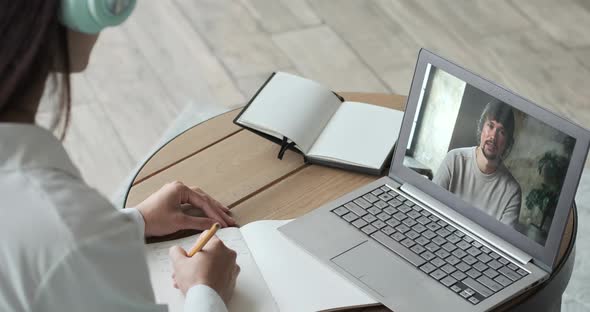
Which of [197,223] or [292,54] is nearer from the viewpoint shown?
[197,223]

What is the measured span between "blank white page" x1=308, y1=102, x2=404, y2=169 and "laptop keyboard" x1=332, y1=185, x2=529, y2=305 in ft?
0.31

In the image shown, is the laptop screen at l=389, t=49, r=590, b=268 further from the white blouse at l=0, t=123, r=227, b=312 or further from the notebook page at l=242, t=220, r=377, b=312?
the white blouse at l=0, t=123, r=227, b=312

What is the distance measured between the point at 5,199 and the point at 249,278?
21.0 inches

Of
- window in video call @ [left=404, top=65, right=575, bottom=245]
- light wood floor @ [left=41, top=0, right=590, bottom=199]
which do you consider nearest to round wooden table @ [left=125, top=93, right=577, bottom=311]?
window in video call @ [left=404, top=65, right=575, bottom=245]

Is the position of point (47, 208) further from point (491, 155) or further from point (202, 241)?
point (491, 155)

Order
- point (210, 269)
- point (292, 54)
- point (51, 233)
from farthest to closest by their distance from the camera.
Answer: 1. point (292, 54)
2. point (210, 269)
3. point (51, 233)

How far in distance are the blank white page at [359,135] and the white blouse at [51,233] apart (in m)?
0.71

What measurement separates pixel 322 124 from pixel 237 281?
1.40 ft

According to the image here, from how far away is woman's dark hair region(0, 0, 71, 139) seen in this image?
75cm

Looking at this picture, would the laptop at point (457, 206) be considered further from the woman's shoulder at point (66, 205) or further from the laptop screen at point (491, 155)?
the woman's shoulder at point (66, 205)

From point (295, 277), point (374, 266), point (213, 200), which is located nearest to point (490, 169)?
point (374, 266)

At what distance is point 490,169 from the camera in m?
1.29

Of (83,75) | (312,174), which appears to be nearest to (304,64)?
(83,75)

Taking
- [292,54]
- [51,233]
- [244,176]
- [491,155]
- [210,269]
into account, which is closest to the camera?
[51,233]
